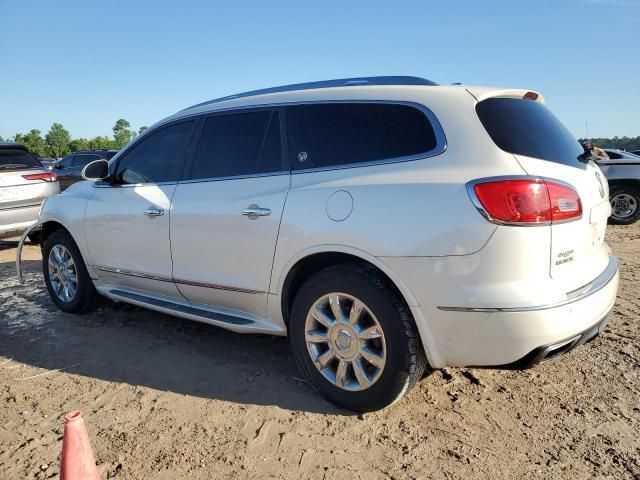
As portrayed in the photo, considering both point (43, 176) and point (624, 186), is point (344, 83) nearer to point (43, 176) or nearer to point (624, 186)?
point (43, 176)

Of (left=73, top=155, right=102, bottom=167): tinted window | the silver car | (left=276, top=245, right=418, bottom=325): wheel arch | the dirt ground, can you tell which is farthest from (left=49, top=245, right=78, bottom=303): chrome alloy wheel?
(left=73, top=155, right=102, bottom=167): tinted window

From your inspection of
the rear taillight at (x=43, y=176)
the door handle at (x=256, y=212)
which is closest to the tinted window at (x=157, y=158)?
the door handle at (x=256, y=212)

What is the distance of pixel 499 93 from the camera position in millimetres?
2791

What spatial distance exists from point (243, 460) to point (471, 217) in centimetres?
163

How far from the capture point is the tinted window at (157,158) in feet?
12.6

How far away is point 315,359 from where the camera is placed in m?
2.96

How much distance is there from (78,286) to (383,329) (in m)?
3.26

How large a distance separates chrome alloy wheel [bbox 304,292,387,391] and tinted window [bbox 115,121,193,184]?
65.4 inches

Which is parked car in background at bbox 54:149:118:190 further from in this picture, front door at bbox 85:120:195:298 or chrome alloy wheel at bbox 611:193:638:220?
chrome alloy wheel at bbox 611:193:638:220

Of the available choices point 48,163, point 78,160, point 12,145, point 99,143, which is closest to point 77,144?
point 99,143

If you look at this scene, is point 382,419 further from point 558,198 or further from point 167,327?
point 167,327

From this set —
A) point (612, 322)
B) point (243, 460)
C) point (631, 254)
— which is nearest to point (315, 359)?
point (243, 460)

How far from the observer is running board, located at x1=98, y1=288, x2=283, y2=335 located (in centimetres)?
324

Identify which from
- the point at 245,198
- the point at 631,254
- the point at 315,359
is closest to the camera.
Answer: the point at 315,359
